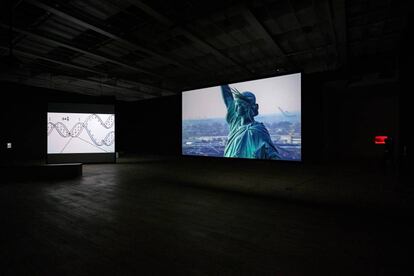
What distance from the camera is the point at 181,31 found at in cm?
704

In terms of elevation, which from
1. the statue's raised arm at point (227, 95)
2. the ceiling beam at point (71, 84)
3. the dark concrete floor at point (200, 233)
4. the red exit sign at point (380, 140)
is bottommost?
the dark concrete floor at point (200, 233)

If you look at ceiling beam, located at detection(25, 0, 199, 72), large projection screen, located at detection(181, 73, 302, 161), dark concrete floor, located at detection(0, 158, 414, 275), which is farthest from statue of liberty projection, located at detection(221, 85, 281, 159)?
dark concrete floor, located at detection(0, 158, 414, 275)

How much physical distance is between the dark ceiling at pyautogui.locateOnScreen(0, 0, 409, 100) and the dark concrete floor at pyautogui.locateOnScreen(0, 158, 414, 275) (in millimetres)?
4327

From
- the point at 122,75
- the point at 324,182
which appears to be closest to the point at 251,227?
the point at 324,182

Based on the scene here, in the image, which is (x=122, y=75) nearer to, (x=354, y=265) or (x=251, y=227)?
(x=251, y=227)

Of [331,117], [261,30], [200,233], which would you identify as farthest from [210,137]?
[200,233]

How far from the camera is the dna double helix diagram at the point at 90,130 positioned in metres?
10.4

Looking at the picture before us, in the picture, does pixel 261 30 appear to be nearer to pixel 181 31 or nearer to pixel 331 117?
pixel 181 31

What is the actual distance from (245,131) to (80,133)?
23.7ft

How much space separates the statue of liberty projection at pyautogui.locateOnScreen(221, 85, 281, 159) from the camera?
998cm

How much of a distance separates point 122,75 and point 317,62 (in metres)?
8.62

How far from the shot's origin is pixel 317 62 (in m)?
9.55

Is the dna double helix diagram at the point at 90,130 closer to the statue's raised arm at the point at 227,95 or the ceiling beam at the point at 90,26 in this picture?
the ceiling beam at the point at 90,26

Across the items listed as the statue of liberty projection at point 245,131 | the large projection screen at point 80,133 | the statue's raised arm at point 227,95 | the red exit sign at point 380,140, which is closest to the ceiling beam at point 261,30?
the statue of liberty projection at point 245,131
